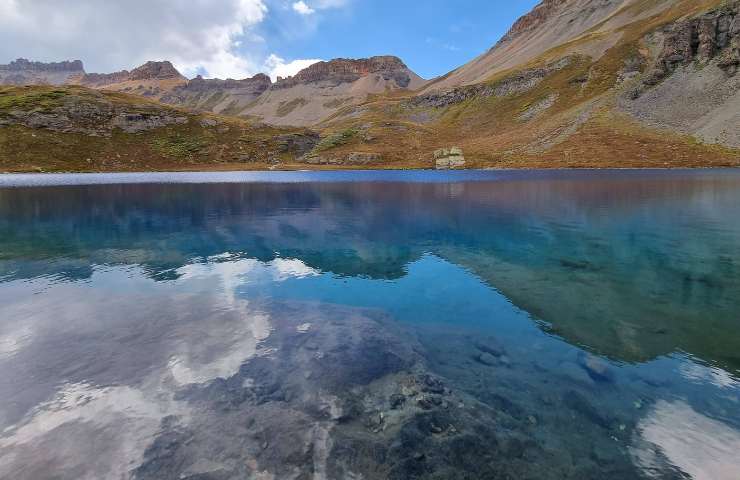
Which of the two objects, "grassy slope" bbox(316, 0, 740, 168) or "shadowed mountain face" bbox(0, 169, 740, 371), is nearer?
"shadowed mountain face" bbox(0, 169, 740, 371)

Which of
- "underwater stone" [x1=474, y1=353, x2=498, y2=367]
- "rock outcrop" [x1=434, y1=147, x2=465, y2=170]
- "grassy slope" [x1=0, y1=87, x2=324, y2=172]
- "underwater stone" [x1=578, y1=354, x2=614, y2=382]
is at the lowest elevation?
"underwater stone" [x1=578, y1=354, x2=614, y2=382]

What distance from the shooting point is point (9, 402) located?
37.3 feet

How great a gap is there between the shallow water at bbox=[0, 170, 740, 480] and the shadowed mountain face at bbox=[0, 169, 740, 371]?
9.2 inches

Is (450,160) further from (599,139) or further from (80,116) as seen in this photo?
(80,116)

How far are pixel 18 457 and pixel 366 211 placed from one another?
4555cm

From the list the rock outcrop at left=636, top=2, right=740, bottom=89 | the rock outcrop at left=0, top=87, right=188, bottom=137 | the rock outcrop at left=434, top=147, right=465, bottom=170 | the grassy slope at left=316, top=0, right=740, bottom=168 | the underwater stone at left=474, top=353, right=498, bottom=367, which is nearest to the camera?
the underwater stone at left=474, top=353, right=498, bottom=367

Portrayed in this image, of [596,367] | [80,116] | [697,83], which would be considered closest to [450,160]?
[697,83]

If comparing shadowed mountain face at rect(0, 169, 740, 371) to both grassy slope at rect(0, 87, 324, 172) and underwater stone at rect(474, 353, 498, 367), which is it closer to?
underwater stone at rect(474, 353, 498, 367)

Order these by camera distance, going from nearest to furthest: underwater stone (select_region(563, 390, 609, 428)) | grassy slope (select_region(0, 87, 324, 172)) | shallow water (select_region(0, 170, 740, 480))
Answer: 1. shallow water (select_region(0, 170, 740, 480))
2. underwater stone (select_region(563, 390, 609, 428))
3. grassy slope (select_region(0, 87, 324, 172))

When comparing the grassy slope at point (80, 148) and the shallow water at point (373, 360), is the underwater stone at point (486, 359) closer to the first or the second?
the shallow water at point (373, 360)

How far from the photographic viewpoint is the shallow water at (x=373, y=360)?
9336 millimetres

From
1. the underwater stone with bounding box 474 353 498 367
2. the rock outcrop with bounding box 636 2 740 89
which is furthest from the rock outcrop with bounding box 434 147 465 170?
the underwater stone with bounding box 474 353 498 367

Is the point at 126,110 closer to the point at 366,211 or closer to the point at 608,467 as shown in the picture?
the point at 366,211

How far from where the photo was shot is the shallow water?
9.34 meters
